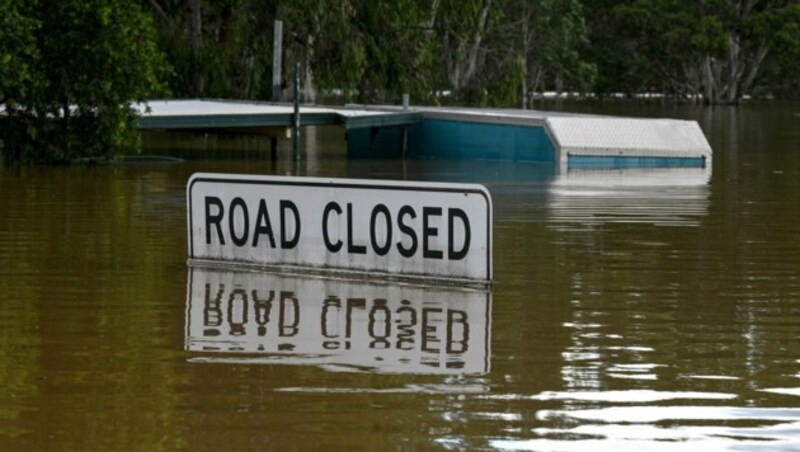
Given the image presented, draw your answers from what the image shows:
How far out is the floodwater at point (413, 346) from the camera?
26.5ft

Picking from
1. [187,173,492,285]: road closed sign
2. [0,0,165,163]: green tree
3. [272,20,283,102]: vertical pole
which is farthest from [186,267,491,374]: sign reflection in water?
[272,20,283,102]: vertical pole

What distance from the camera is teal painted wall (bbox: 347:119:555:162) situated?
3344 cm

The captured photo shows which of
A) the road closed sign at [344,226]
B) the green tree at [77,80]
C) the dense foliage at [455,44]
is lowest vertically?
the road closed sign at [344,226]

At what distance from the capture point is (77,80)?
28469 mm

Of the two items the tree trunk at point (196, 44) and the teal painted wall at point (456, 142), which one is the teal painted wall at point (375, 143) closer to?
the teal painted wall at point (456, 142)

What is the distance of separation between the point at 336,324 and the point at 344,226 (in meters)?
2.31

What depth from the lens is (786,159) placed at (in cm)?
3556

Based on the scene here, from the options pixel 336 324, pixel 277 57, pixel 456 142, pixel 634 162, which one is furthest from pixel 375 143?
pixel 336 324

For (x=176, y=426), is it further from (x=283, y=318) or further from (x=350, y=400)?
(x=283, y=318)

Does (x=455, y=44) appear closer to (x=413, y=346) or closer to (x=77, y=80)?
(x=77, y=80)

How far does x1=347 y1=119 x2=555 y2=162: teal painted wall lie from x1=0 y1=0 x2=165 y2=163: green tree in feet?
23.5

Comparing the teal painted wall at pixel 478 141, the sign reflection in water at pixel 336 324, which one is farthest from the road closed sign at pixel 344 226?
the teal painted wall at pixel 478 141

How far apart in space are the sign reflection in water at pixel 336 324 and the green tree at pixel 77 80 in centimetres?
1450

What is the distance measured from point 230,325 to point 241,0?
32665mm
